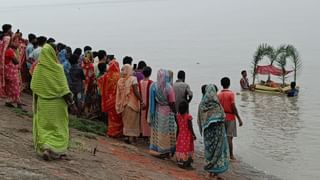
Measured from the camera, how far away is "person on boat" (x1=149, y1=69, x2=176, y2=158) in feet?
29.5

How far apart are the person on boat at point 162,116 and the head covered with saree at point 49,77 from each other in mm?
2781

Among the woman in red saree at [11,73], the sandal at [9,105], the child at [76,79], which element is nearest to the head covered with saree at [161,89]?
the child at [76,79]

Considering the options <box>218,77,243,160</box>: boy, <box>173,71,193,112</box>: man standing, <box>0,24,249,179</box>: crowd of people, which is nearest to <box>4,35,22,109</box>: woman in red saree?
<box>0,24,249,179</box>: crowd of people

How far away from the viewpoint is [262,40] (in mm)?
65188

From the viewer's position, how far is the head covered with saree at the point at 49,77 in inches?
253

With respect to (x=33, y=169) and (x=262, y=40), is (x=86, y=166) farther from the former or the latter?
(x=262, y=40)

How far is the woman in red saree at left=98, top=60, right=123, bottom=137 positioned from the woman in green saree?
340 cm

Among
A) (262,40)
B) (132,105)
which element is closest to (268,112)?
(132,105)

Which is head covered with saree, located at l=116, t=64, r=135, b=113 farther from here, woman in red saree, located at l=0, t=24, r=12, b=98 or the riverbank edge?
woman in red saree, located at l=0, t=24, r=12, b=98

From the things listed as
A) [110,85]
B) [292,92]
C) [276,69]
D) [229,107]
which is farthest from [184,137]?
[276,69]

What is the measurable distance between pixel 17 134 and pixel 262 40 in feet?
195

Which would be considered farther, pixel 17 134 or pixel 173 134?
pixel 173 134

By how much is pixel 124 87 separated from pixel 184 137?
1507mm

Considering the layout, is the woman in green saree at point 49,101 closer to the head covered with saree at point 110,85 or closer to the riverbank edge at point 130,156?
the riverbank edge at point 130,156
